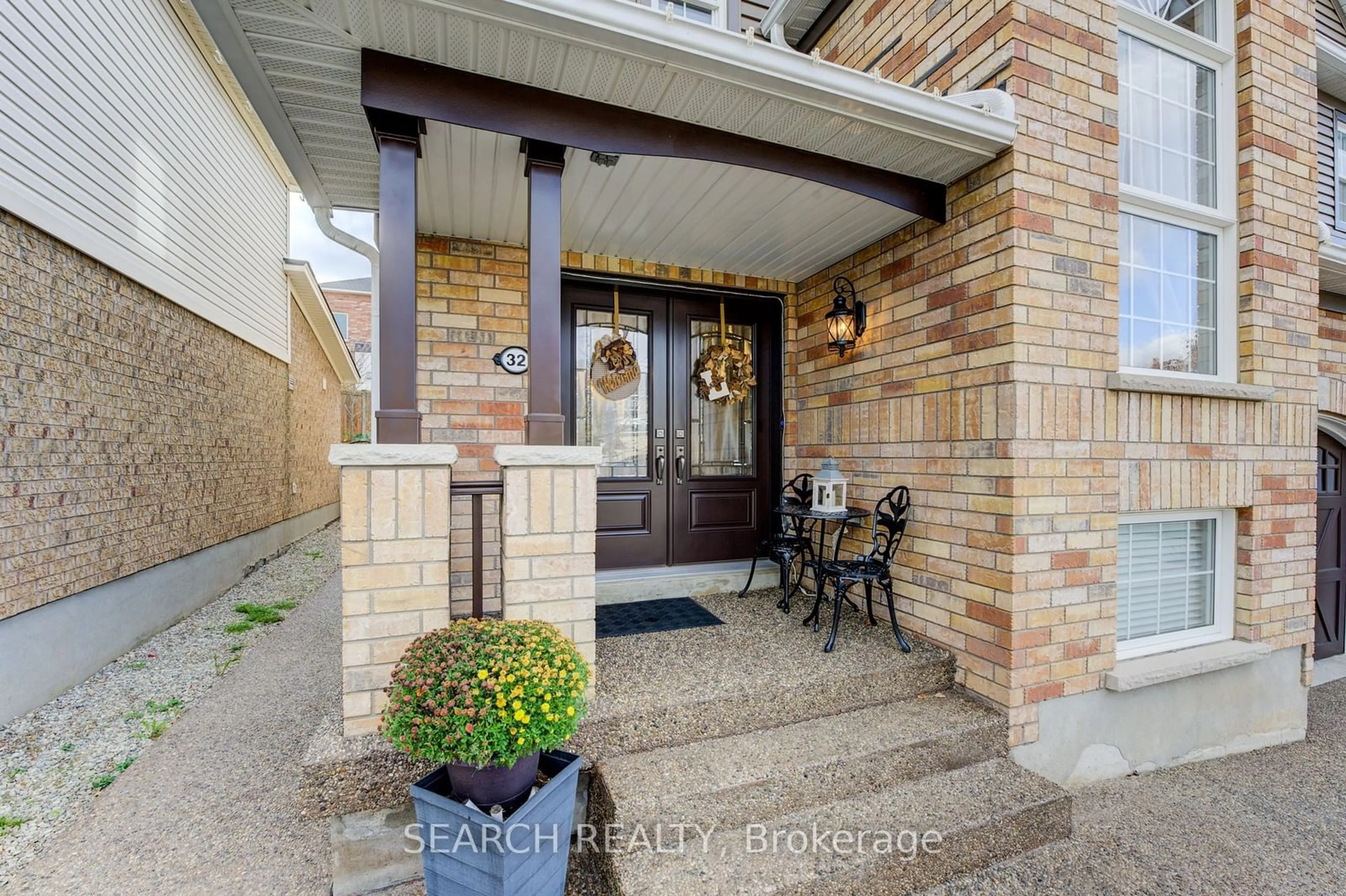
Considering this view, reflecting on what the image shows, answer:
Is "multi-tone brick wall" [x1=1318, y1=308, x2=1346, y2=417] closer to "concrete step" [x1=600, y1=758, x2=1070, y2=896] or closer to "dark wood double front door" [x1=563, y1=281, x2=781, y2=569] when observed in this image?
"dark wood double front door" [x1=563, y1=281, x2=781, y2=569]

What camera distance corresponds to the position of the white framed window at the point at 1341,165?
4.70 m

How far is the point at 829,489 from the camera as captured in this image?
10.4ft

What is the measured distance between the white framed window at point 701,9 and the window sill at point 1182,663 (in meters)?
4.38

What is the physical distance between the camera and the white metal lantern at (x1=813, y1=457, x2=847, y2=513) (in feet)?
10.4

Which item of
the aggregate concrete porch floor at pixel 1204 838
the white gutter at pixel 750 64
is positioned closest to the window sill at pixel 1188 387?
the white gutter at pixel 750 64

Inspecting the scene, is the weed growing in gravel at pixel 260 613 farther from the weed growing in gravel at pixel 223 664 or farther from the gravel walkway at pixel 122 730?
the weed growing in gravel at pixel 223 664

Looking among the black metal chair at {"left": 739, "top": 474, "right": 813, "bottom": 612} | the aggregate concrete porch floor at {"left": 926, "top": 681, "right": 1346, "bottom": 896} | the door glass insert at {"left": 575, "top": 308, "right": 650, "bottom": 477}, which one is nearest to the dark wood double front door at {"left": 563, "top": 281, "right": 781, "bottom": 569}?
the door glass insert at {"left": 575, "top": 308, "right": 650, "bottom": 477}

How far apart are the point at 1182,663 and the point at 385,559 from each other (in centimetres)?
369

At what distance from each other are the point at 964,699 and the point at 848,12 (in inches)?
158

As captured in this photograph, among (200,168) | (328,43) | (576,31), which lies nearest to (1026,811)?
(576,31)

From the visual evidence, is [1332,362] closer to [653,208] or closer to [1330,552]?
[1330,552]

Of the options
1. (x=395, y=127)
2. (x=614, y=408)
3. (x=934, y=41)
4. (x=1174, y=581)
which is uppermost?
(x=934, y=41)

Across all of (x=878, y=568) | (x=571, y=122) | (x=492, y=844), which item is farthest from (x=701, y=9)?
(x=492, y=844)

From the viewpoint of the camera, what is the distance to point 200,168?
18.0ft
